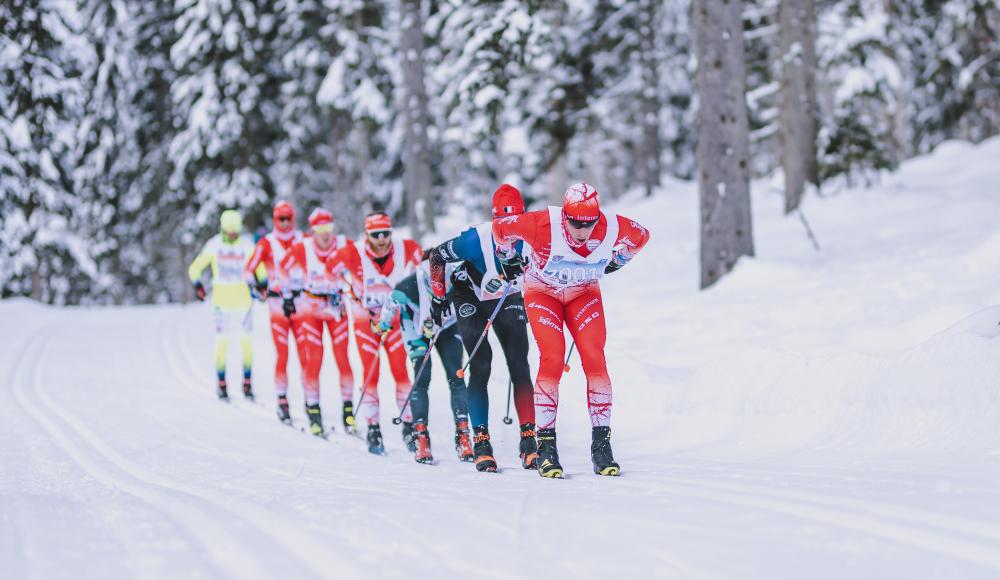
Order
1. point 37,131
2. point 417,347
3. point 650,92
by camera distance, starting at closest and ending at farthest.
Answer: point 417,347, point 37,131, point 650,92

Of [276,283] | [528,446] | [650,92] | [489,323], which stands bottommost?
[528,446]

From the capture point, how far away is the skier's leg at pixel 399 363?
805cm

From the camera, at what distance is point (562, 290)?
6145mm

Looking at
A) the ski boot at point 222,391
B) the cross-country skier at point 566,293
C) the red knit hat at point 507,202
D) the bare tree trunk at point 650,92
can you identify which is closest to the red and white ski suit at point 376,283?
the red knit hat at point 507,202

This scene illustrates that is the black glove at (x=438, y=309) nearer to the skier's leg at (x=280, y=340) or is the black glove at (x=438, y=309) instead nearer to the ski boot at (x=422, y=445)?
the ski boot at (x=422, y=445)

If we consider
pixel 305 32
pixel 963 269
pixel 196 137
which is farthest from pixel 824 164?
pixel 196 137

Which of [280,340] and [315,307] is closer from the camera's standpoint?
[315,307]

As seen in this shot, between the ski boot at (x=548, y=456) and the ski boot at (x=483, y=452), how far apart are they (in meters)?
0.49

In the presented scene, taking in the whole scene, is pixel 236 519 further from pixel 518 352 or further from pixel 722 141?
pixel 722 141

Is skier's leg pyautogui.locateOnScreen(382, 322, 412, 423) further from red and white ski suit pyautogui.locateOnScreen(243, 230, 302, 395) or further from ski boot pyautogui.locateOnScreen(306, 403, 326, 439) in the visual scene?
red and white ski suit pyautogui.locateOnScreen(243, 230, 302, 395)

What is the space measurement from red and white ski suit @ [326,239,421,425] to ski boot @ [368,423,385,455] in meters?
0.13

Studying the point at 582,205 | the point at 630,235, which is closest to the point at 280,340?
the point at 630,235

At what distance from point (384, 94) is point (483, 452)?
21023 millimetres

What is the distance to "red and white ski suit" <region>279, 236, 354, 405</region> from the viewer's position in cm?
906
